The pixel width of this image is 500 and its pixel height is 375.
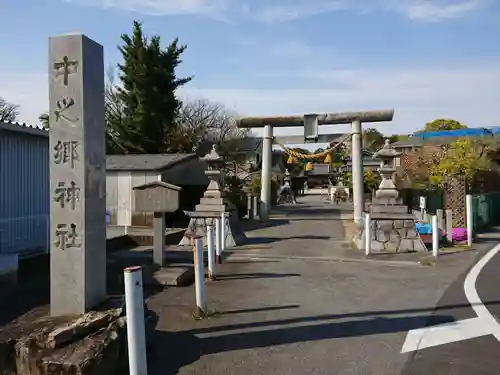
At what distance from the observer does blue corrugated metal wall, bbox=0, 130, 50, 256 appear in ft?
35.0

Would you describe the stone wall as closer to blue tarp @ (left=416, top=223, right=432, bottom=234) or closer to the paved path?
the paved path

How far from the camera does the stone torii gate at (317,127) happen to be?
→ 21.4 m

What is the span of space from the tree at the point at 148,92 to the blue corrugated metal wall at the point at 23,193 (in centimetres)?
1965

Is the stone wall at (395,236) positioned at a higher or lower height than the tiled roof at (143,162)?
lower

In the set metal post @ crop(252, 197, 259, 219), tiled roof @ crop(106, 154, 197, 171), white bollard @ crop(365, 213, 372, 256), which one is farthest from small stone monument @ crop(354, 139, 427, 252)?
metal post @ crop(252, 197, 259, 219)

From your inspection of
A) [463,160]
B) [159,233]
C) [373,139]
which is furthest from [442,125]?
[159,233]

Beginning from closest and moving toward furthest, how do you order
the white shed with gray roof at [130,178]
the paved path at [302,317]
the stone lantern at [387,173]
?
the paved path at [302,317]
the stone lantern at [387,173]
the white shed with gray roof at [130,178]

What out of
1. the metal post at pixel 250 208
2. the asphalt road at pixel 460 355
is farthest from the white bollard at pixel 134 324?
the metal post at pixel 250 208

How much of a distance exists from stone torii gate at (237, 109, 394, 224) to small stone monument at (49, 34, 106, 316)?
16.3 metres

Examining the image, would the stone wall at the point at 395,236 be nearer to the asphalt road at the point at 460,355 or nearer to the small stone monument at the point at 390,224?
the small stone monument at the point at 390,224

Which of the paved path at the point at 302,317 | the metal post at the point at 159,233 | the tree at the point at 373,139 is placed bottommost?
the paved path at the point at 302,317

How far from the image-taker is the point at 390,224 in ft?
46.4

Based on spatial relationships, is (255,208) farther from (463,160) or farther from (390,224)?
(390,224)

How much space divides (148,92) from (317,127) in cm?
1330
